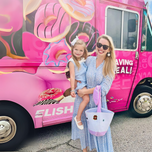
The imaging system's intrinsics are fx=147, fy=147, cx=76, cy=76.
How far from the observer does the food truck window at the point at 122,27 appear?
2715 mm

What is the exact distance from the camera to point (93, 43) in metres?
2.57

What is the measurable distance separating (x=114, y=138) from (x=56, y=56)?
1.80 m

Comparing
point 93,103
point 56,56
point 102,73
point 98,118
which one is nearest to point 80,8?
point 56,56

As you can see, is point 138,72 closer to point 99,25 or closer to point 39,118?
point 99,25

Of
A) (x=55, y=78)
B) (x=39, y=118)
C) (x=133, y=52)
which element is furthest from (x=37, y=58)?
(x=133, y=52)

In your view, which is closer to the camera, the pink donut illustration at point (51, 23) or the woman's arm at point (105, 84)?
the woman's arm at point (105, 84)

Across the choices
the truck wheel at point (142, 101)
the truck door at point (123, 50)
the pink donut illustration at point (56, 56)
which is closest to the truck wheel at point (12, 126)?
the pink donut illustration at point (56, 56)

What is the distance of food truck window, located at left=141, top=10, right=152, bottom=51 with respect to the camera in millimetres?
3078

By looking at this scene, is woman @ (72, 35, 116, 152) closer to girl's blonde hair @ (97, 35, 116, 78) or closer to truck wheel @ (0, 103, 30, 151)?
girl's blonde hair @ (97, 35, 116, 78)

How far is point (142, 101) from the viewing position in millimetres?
3357

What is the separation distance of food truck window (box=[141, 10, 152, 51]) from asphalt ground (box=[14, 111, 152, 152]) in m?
1.67

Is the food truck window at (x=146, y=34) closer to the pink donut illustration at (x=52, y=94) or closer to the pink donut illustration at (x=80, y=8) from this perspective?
the pink donut illustration at (x=80, y=8)

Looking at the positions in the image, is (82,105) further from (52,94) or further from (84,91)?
(52,94)

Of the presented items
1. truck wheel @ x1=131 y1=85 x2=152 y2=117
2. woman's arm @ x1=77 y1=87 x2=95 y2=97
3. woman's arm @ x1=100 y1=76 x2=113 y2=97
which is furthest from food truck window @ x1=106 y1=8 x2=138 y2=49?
woman's arm @ x1=77 y1=87 x2=95 y2=97
